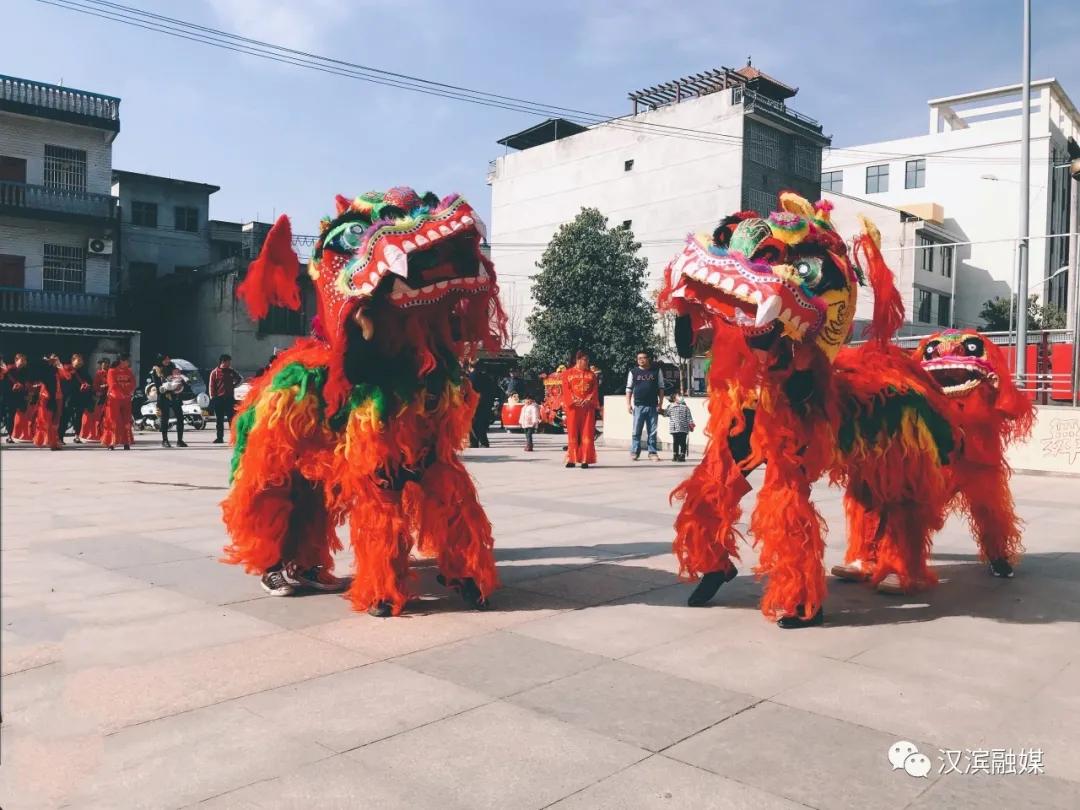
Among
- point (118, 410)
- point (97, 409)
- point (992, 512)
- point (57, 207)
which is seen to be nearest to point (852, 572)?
point (992, 512)

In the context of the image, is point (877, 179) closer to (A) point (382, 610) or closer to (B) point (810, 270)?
(B) point (810, 270)

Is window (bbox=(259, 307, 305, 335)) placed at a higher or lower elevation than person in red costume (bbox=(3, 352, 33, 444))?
higher

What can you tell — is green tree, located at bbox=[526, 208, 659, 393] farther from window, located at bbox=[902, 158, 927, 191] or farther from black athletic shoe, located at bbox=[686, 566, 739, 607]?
window, located at bbox=[902, 158, 927, 191]

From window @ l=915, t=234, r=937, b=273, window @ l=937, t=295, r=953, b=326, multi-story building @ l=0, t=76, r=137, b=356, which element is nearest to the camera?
multi-story building @ l=0, t=76, r=137, b=356

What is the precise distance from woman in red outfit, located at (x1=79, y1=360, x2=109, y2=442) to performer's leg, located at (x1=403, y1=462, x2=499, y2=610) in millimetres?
11638

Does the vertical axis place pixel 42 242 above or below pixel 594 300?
above

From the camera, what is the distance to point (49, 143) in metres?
24.7

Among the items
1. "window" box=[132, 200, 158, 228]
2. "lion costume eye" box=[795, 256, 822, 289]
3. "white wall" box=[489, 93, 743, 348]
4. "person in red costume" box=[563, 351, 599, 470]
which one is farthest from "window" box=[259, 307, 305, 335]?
"lion costume eye" box=[795, 256, 822, 289]

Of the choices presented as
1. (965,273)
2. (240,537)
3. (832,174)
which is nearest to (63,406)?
(240,537)

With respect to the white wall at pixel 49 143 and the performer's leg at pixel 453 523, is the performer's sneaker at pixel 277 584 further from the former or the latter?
the white wall at pixel 49 143

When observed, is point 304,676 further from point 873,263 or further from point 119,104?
point 119,104

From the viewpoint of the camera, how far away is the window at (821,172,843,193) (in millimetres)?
48388

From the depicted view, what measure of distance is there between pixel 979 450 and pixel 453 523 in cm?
309

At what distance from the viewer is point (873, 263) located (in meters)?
→ 4.23
